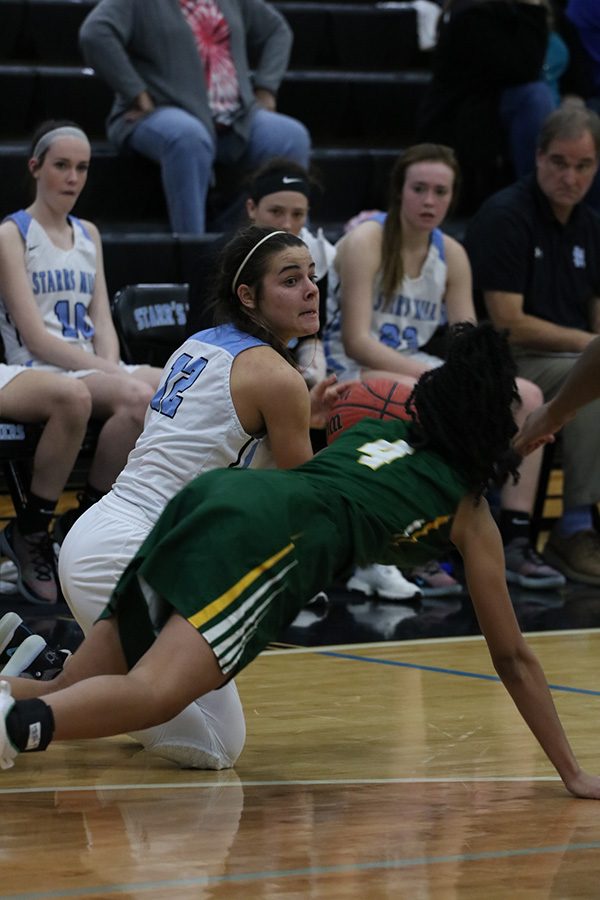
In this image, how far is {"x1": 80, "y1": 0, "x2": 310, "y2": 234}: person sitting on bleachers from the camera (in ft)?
22.1

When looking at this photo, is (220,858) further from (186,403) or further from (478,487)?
(186,403)

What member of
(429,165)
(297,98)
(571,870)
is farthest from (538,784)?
(297,98)

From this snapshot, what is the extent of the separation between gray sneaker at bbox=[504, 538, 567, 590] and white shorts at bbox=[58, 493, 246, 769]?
2438mm

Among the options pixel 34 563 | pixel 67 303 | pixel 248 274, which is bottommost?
pixel 34 563

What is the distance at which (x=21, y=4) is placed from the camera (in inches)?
317

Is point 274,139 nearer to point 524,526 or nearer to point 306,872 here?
point 524,526

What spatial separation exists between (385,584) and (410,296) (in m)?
1.19

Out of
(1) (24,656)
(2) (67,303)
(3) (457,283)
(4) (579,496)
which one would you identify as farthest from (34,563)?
(4) (579,496)

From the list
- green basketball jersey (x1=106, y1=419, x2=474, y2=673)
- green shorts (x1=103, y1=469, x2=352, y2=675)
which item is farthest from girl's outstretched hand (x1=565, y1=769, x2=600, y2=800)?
green shorts (x1=103, y1=469, x2=352, y2=675)

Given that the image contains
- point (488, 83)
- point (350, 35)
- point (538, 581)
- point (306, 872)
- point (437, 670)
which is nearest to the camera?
point (306, 872)

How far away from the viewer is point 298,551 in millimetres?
2762

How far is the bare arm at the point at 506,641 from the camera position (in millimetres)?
2902

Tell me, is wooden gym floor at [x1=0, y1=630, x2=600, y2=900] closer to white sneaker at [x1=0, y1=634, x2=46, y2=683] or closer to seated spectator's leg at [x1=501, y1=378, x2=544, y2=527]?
white sneaker at [x1=0, y1=634, x2=46, y2=683]

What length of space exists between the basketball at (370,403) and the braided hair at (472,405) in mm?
1062
